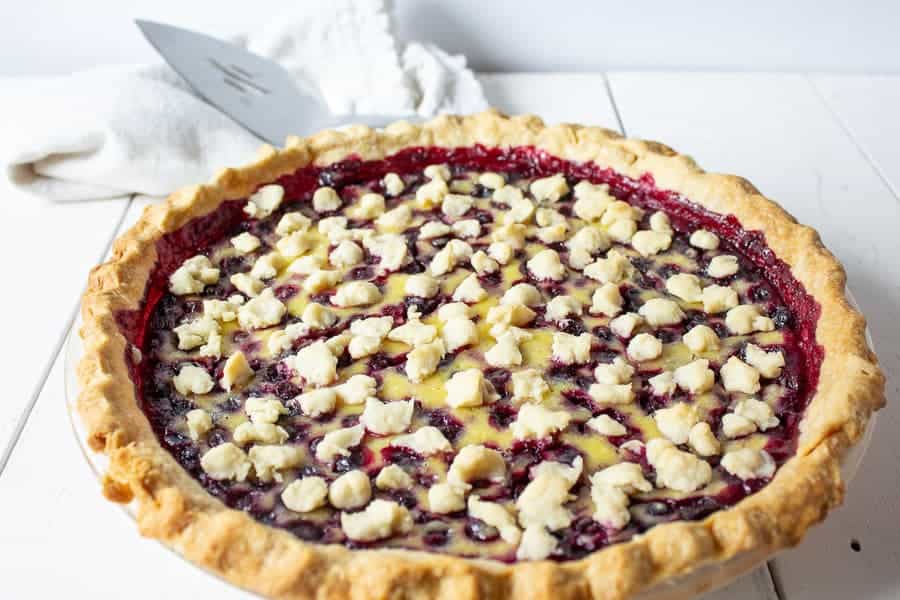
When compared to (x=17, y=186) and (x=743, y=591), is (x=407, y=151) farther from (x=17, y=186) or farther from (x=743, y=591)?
(x=743, y=591)

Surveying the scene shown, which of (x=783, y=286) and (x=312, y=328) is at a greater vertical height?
(x=783, y=286)

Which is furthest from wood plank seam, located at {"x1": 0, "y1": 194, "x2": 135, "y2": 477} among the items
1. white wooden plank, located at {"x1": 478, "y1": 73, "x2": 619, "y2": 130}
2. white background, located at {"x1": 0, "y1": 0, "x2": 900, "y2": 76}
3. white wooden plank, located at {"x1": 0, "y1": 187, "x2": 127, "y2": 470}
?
white wooden plank, located at {"x1": 478, "y1": 73, "x2": 619, "y2": 130}

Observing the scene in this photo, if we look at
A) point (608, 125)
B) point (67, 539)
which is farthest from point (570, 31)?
point (67, 539)

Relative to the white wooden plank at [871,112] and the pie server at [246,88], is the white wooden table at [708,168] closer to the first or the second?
the white wooden plank at [871,112]

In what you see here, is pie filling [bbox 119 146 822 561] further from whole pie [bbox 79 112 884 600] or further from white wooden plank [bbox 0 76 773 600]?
white wooden plank [bbox 0 76 773 600]

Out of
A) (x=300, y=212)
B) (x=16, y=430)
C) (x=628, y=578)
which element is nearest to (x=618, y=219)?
(x=300, y=212)

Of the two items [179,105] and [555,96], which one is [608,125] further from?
[179,105]

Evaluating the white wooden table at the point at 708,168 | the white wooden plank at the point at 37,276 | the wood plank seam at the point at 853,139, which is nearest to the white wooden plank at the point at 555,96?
the white wooden table at the point at 708,168
